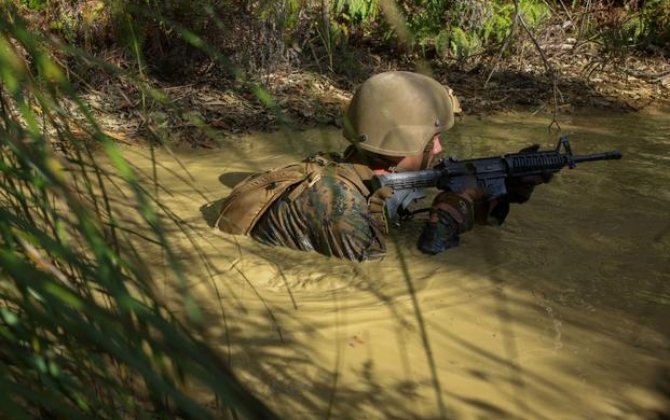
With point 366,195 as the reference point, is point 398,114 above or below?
above

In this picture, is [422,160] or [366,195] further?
[422,160]

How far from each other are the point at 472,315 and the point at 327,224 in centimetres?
93

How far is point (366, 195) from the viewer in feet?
13.8

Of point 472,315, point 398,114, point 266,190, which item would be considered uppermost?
point 398,114

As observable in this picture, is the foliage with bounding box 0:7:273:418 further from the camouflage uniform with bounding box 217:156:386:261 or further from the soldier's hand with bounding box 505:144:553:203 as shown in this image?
the soldier's hand with bounding box 505:144:553:203

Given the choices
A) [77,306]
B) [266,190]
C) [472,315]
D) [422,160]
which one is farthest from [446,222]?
[77,306]

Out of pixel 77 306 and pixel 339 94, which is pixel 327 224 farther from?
pixel 339 94

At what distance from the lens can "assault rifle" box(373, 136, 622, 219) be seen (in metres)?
4.24

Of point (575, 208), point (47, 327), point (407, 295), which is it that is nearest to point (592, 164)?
point (575, 208)

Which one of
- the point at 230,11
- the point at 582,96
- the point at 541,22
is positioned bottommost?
the point at 582,96

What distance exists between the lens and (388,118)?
13.9 ft

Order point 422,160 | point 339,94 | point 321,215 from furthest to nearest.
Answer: point 339,94
point 422,160
point 321,215

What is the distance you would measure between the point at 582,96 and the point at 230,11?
12.2 feet

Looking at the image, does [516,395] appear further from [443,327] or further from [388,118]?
[388,118]
